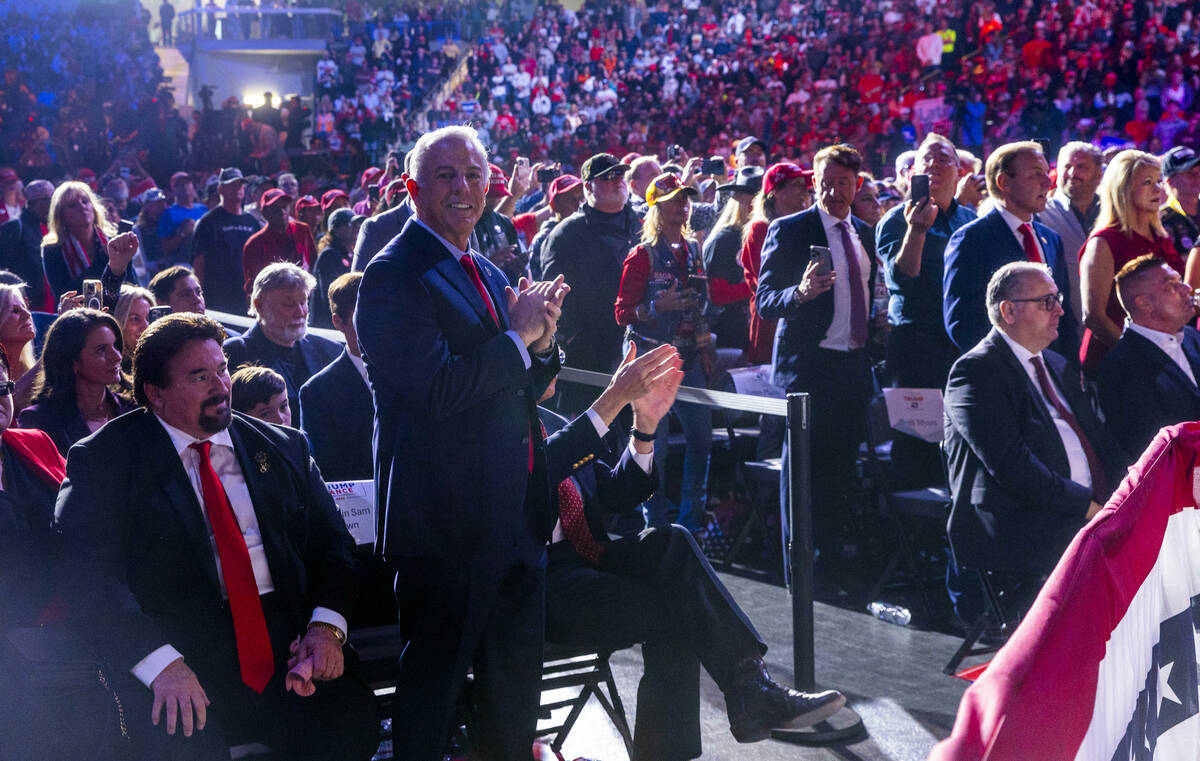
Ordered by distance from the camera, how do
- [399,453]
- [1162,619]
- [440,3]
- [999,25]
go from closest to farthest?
[1162,619], [399,453], [999,25], [440,3]

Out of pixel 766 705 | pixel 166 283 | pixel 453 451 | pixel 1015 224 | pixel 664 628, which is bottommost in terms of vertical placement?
pixel 766 705

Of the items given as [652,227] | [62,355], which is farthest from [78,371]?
[652,227]

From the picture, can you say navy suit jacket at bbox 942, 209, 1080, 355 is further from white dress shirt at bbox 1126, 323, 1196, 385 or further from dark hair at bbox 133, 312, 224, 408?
dark hair at bbox 133, 312, 224, 408

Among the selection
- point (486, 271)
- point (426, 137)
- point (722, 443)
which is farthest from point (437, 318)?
point (722, 443)

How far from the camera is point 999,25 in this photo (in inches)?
771

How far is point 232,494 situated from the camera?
3.08 meters

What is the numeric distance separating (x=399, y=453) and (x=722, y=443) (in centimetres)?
414

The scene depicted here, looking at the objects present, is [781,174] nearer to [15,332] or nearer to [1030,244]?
[1030,244]

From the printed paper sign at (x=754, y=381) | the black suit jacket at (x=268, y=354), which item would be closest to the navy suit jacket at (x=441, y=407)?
the black suit jacket at (x=268, y=354)

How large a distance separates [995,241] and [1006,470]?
4.38ft

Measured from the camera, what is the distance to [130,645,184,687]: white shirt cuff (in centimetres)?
275

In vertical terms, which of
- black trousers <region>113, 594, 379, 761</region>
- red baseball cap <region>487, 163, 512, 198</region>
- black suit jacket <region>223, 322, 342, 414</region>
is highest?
red baseball cap <region>487, 163, 512, 198</region>

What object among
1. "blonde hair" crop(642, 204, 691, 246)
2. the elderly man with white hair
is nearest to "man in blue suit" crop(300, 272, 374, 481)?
the elderly man with white hair

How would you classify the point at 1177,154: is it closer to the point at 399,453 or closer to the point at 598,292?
the point at 598,292
